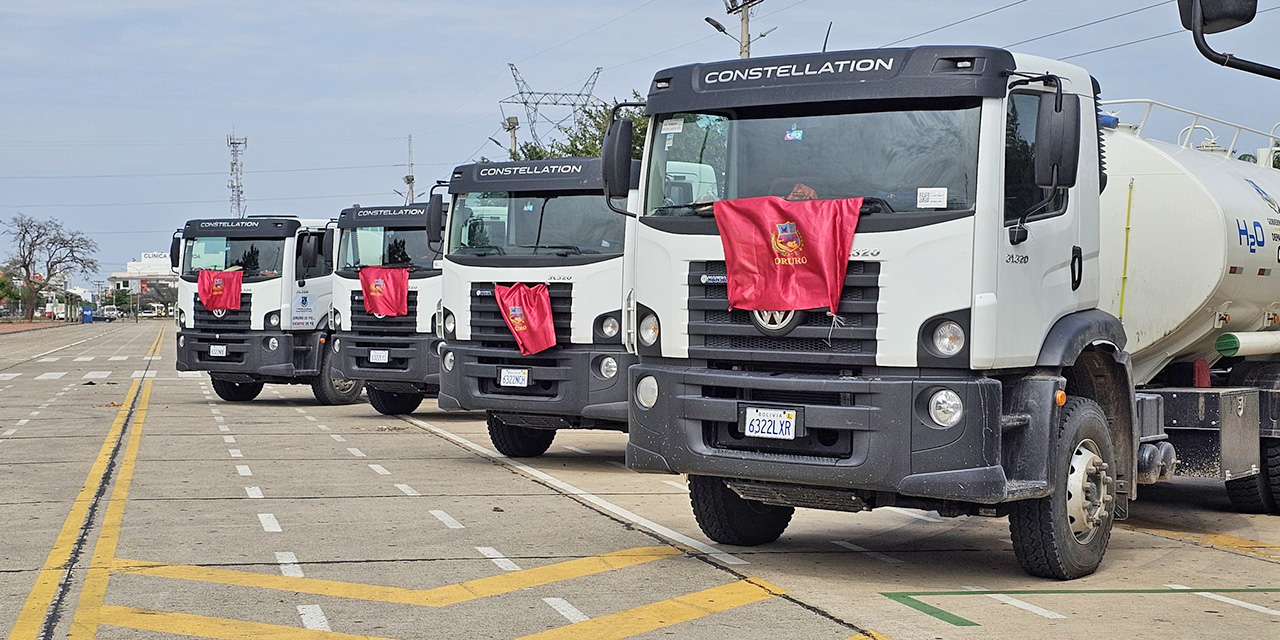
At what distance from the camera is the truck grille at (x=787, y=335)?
7645 mm

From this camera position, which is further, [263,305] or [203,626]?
[263,305]

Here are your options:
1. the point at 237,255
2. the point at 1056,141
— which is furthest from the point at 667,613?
the point at 237,255

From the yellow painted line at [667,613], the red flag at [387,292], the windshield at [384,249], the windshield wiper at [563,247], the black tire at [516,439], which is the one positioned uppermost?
the windshield at [384,249]

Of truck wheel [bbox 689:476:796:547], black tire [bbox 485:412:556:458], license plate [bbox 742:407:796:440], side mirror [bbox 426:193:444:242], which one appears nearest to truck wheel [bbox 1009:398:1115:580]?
license plate [bbox 742:407:796:440]

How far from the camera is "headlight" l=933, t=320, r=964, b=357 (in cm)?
750

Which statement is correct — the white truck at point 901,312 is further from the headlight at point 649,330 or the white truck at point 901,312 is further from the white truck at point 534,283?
the white truck at point 534,283

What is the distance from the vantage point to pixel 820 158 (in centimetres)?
790

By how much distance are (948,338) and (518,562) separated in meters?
2.87

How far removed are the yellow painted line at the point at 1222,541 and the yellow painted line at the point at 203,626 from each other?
6032 mm

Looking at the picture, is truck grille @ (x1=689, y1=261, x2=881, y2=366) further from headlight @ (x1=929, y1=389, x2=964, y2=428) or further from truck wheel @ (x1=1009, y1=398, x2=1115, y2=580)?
truck wheel @ (x1=1009, y1=398, x2=1115, y2=580)

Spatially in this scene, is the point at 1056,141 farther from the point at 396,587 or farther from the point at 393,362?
the point at 393,362

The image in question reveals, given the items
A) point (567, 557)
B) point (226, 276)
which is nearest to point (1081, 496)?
point (567, 557)

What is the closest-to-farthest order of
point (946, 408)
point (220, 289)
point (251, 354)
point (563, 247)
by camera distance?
point (946, 408) → point (563, 247) → point (251, 354) → point (220, 289)

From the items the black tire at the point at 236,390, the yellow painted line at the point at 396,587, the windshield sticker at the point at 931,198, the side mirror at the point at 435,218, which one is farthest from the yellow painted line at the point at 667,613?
the black tire at the point at 236,390
